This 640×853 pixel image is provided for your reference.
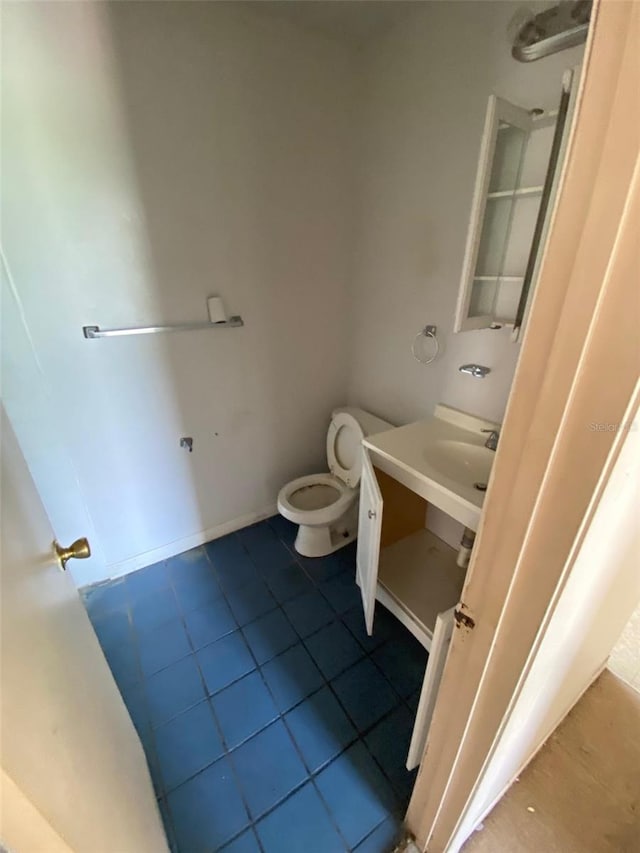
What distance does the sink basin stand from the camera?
1323 mm

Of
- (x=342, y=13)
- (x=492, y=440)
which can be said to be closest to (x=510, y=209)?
(x=492, y=440)

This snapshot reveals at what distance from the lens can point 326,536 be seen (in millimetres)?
1979

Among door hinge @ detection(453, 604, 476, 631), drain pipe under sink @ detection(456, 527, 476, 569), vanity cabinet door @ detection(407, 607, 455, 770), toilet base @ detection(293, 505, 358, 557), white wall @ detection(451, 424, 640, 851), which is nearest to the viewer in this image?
white wall @ detection(451, 424, 640, 851)

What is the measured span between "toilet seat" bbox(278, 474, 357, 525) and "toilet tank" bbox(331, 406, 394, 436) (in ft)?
1.08

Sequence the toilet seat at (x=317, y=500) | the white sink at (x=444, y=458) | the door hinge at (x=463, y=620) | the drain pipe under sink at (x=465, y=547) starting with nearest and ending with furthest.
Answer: the door hinge at (x=463, y=620)
the white sink at (x=444, y=458)
the drain pipe under sink at (x=465, y=547)
the toilet seat at (x=317, y=500)

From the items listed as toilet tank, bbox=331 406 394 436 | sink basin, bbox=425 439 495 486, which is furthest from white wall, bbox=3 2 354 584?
sink basin, bbox=425 439 495 486

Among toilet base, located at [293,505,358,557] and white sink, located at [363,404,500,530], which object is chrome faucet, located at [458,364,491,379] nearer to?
white sink, located at [363,404,500,530]

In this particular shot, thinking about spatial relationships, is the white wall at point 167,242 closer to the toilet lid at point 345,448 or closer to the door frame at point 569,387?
the toilet lid at point 345,448

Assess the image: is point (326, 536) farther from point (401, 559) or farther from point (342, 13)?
point (342, 13)

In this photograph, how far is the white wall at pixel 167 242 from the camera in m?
1.23

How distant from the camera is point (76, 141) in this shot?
126 centimetres

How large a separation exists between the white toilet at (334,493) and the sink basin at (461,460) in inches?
18.3

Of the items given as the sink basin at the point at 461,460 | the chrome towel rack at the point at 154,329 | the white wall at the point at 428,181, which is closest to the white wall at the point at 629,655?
the sink basin at the point at 461,460

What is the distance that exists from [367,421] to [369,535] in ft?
2.28
